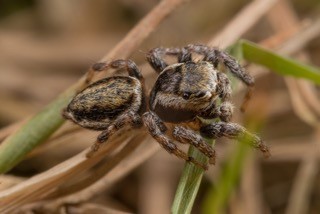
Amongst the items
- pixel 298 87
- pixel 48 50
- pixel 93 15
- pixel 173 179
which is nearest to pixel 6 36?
pixel 48 50

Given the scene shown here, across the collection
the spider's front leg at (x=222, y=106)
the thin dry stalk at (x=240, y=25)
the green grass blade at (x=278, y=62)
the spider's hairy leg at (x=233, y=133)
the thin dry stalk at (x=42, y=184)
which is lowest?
the thin dry stalk at (x=42, y=184)

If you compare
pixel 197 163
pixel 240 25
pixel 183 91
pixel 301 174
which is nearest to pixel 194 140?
pixel 197 163

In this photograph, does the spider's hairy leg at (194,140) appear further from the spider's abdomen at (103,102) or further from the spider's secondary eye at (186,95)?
the spider's abdomen at (103,102)

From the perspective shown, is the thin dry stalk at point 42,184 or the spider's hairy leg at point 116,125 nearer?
the thin dry stalk at point 42,184

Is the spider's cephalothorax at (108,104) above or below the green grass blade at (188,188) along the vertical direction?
above

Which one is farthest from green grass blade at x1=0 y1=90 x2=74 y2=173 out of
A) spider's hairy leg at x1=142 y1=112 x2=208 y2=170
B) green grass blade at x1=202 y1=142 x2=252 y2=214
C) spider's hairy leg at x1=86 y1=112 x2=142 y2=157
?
green grass blade at x1=202 y1=142 x2=252 y2=214

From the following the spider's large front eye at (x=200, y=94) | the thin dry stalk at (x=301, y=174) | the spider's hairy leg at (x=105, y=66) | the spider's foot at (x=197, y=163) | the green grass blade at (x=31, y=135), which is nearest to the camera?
the spider's foot at (x=197, y=163)

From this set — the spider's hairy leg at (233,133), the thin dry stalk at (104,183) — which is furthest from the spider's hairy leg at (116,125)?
the spider's hairy leg at (233,133)
